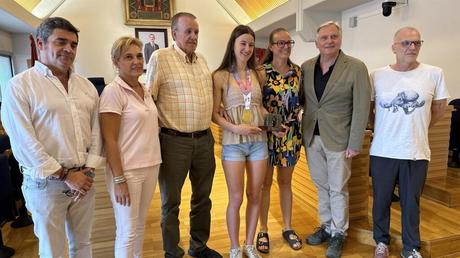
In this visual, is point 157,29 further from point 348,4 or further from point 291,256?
point 291,256

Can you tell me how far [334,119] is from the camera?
2.05 m

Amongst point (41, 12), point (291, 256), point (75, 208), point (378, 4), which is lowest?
point (291, 256)

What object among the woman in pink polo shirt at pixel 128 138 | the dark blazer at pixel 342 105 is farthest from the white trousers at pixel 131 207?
the dark blazer at pixel 342 105

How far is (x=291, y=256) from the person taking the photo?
223 centimetres

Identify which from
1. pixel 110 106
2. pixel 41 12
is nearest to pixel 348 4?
pixel 110 106

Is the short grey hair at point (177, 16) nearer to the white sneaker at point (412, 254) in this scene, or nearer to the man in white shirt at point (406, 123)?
the man in white shirt at point (406, 123)

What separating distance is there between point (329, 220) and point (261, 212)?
505 mm

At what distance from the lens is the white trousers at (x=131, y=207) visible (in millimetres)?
1531

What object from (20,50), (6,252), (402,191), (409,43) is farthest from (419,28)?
(20,50)

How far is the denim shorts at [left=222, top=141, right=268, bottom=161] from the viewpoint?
6.25 ft

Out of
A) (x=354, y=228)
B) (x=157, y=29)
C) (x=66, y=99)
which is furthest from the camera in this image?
(x=157, y=29)

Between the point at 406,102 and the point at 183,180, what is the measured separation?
1.42 meters

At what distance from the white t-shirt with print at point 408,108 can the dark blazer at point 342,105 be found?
12 cm

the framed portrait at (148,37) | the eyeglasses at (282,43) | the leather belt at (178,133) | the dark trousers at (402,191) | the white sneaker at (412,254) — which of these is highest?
the framed portrait at (148,37)
